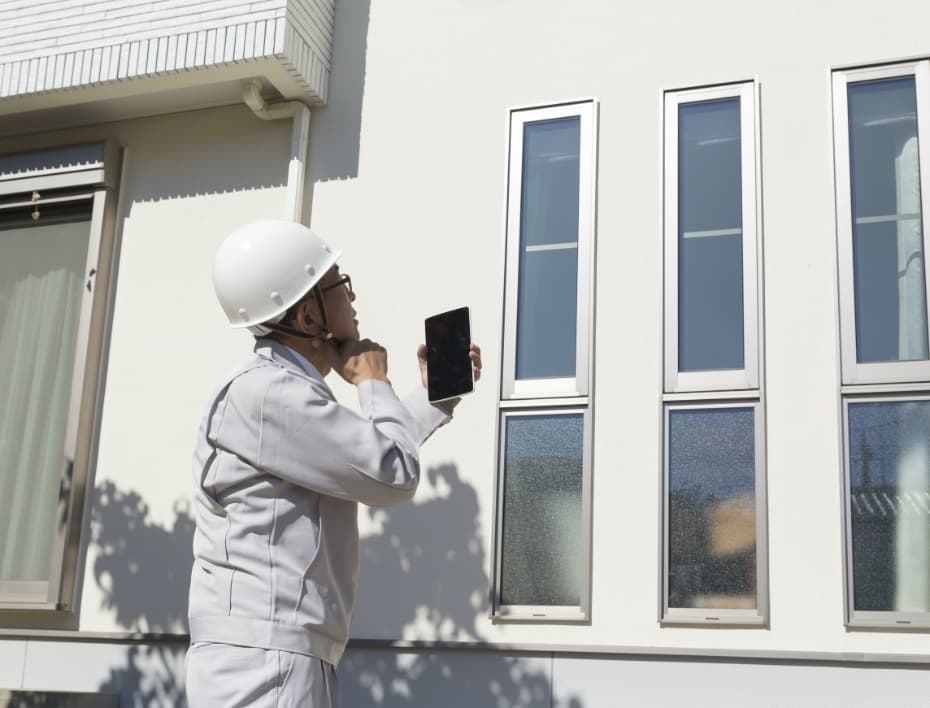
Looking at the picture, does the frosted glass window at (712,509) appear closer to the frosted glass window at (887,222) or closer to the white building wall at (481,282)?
the white building wall at (481,282)

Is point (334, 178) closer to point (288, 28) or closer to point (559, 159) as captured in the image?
point (288, 28)

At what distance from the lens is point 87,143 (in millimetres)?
7438

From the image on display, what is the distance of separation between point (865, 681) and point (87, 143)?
5.33m

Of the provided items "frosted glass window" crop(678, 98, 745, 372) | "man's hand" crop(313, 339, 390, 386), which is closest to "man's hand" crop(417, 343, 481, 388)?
"man's hand" crop(313, 339, 390, 386)

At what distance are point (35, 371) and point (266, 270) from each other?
438 cm

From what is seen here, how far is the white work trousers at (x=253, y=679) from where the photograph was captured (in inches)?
117

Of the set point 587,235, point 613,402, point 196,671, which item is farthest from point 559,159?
point 196,671

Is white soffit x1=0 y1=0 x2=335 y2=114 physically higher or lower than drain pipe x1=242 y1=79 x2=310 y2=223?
higher

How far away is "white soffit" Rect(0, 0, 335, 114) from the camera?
6664 mm

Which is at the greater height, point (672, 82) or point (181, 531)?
point (672, 82)

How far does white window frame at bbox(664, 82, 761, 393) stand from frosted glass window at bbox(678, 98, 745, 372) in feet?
0.13

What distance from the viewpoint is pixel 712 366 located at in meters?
5.78

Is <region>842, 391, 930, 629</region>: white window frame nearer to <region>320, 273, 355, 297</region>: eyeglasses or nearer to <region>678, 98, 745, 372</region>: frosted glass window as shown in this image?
<region>678, 98, 745, 372</region>: frosted glass window

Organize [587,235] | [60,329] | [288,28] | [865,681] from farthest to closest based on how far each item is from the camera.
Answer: [60,329], [288,28], [587,235], [865,681]
